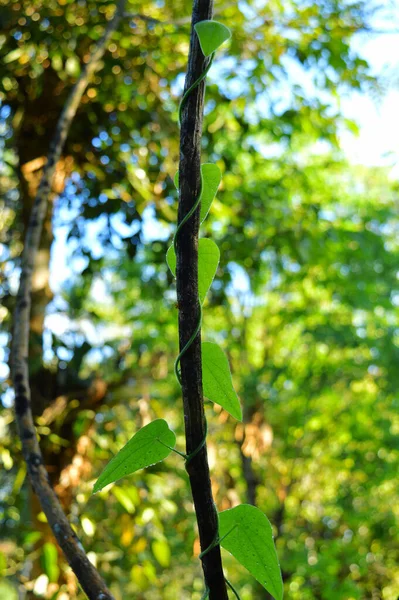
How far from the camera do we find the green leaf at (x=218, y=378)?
0.44 meters

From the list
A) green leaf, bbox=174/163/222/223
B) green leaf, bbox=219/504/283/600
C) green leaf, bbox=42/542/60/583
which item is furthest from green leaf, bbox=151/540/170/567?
green leaf, bbox=174/163/222/223

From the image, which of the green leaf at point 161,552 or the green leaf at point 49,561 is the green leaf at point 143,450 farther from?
the green leaf at point 161,552

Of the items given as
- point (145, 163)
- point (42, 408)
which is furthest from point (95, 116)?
point (42, 408)

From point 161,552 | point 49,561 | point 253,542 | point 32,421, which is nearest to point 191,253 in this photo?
point 253,542

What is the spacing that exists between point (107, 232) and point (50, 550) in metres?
0.72

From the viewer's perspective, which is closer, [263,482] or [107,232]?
[107,232]

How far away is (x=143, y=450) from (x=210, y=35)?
256 mm

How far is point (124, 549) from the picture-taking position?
1897mm

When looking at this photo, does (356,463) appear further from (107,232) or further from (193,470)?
(193,470)

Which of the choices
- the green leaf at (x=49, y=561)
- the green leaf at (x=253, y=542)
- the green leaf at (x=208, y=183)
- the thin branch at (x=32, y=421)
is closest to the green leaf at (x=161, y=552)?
the green leaf at (x=49, y=561)

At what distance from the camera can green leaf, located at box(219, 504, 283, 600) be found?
42 cm

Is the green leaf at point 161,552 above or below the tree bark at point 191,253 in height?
below

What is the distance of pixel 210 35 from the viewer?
357 mm

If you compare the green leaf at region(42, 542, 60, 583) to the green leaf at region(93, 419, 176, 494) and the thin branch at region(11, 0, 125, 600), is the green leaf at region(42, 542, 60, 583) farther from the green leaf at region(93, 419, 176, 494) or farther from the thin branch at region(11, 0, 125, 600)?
the green leaf at region(93, 419, 176, 494)
